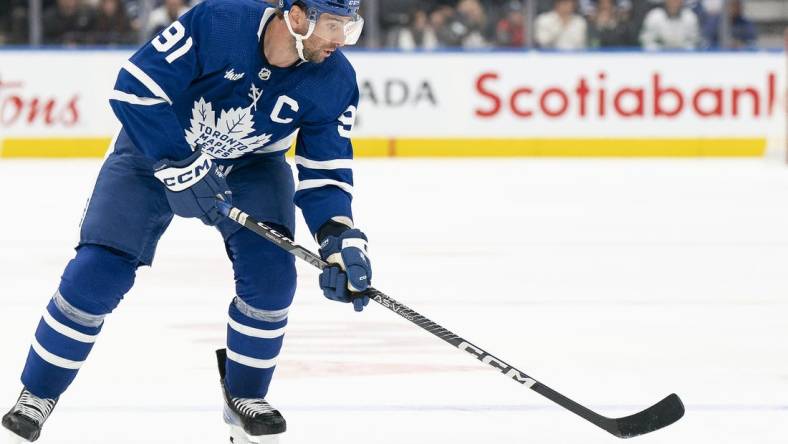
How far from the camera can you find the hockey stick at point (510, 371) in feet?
10.1

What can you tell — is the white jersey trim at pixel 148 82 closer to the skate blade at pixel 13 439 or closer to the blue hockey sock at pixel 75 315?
the blue hockey sock at pixel 75 315

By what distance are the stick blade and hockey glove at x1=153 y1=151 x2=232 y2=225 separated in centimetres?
89

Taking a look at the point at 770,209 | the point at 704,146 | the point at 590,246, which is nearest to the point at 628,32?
the point at 704,146

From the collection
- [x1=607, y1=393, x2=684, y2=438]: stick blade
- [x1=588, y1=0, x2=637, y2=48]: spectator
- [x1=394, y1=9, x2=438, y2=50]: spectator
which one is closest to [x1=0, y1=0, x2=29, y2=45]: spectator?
[x1=394, y1=9, x2=438, y2=50]: spectator

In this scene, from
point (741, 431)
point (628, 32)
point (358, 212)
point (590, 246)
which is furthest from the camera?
point (628, 32)

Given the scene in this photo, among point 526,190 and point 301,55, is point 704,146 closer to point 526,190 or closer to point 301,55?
point 526,190

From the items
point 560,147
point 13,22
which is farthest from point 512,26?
point 13,22

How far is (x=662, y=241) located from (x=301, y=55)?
12.3 ft

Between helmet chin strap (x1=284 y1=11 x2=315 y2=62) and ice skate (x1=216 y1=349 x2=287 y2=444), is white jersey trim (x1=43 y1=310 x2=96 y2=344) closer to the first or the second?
ice skate (x1=216 y1=349 x2=287 y2=444)

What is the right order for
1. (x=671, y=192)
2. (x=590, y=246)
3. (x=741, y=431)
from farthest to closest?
(x=671, y=192) < (x=590, y=246) < (x=741, y=431)

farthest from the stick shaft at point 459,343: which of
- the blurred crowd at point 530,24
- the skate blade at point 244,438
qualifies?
the blurred crowd at point 530,24

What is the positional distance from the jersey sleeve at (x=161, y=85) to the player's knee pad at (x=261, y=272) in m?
0.24

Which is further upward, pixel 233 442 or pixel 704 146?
pixel 233 442

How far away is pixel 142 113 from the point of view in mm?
3035
